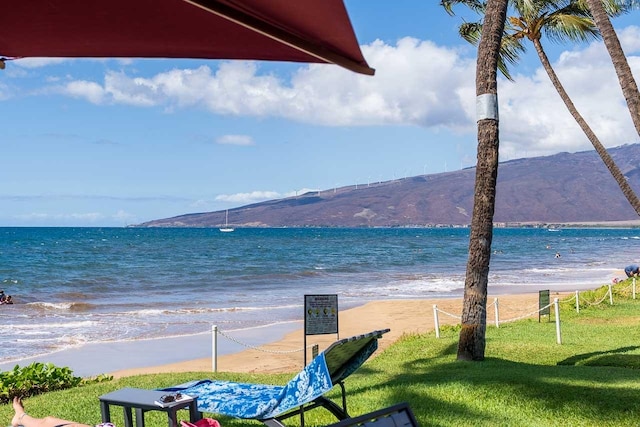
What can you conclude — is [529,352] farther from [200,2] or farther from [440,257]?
[440,257]

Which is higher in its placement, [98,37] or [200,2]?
[98,37]

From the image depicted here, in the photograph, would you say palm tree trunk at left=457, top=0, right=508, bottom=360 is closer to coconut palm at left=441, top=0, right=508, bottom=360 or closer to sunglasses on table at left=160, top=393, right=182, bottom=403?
coconut palm at left=441, top=0, right=508, bottom=360

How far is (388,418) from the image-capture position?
3.42 m

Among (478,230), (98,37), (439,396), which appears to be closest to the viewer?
(98,37)

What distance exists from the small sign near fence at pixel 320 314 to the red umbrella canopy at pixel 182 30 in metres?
Answer: 5.08

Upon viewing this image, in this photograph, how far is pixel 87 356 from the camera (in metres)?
12.6

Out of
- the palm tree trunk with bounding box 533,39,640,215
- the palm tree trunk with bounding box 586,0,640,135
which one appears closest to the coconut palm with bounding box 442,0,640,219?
the palm tree trunk with bounding box 533,39,640,215

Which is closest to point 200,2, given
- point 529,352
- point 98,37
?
point 98,37

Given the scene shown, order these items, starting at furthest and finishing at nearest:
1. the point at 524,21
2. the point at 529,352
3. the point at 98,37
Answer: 1. the point at 524,21
2. the point at 529,352
3. the point at 98,37

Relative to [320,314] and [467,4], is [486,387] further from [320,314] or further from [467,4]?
[467,4]

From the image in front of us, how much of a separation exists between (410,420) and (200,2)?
2.41 meters

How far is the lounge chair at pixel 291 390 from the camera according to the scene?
4.11 meters

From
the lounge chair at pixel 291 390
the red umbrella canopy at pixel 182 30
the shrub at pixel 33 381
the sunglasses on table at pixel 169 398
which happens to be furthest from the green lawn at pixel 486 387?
the red umbrella canopy at pixel 182 30

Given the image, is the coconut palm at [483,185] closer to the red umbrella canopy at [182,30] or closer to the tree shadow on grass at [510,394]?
the tree shadow on grass at [510,394]
